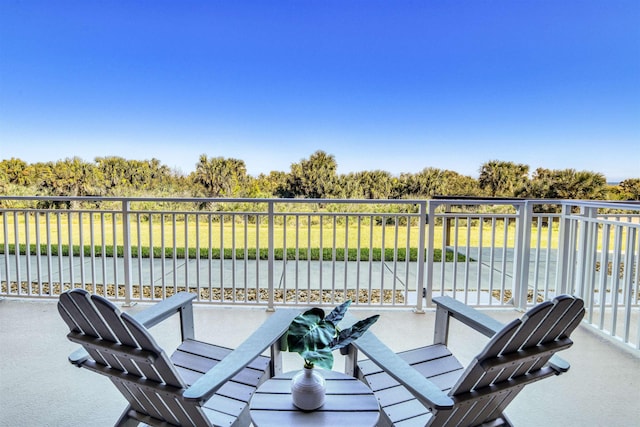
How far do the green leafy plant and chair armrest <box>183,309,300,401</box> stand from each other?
195mm

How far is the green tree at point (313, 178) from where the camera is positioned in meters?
10.5

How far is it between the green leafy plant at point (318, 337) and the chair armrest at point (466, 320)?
59 cm

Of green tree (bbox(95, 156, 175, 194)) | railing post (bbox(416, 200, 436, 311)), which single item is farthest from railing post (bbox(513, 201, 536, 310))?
green tree (bbox(95, 156, 175, 194))

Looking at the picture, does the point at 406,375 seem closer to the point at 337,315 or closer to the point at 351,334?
the point at 351,334

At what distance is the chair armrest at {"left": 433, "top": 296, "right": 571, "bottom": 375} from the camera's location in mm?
1399

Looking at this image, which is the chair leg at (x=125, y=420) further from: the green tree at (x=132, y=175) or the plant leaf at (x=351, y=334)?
the green tree at (x=132, y=175)

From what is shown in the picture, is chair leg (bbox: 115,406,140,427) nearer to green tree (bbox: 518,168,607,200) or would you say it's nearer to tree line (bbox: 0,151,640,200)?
tree line (bbox: 0,151,640,200)

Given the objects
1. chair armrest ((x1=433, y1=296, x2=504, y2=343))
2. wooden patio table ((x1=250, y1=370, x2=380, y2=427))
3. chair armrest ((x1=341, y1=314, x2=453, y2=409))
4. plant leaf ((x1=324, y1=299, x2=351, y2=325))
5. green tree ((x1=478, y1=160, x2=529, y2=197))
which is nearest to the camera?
chair armrest ((x1=341, y1=314, x2=453, y2=409))

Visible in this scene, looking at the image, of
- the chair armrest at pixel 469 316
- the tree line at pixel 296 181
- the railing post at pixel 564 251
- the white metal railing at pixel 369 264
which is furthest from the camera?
the tree line at pixel 296 181

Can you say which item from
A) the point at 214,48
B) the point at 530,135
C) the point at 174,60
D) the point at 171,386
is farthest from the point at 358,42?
the point at 171,386

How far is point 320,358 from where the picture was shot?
1273mm

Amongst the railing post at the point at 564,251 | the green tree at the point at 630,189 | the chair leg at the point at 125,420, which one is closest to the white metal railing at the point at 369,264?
the railing post at the point at 564,251

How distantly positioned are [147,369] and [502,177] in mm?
11112

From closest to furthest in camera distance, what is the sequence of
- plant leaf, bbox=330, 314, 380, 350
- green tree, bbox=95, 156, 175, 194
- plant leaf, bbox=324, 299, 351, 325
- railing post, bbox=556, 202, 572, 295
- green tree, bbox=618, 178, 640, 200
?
plant leaf, bbox=330, 314, 380, 350 → plant leaf, bbox=324, 299, 351, 325 → railing post, bbox=556, 202, 572, 295 → green tree, bbox=618, 178, 640, 200 → green tree, bbox=95, 156, 175, 194
